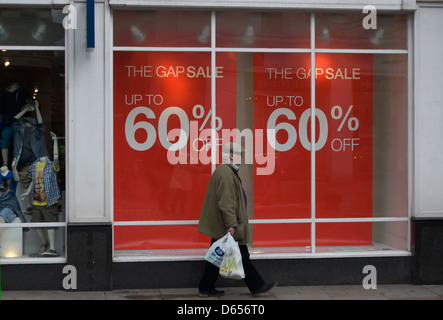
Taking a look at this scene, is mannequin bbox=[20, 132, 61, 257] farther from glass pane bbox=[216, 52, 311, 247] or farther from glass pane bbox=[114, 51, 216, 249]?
glass pane bbox=[216, 52, 311, 247]

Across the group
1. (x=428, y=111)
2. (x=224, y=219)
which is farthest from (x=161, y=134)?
(x=428, y=111)

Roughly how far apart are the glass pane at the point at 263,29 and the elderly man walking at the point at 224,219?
5.75 feet

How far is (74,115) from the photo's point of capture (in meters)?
8.83

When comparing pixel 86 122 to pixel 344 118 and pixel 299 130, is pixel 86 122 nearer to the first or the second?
pixel 299 130

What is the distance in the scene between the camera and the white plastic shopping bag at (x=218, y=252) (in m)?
8.22

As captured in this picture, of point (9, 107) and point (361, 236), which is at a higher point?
point (9, 107)

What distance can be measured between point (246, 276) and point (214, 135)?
2052 mm

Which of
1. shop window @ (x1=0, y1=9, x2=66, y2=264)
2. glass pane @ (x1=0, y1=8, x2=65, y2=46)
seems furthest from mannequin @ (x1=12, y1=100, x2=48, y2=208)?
glass pane @ (x1=0, y1=8, x2=65, y2=46)

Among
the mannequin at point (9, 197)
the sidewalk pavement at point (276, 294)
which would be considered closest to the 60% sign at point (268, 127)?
the mannequin at point (9, 197)

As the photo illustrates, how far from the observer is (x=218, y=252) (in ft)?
27.0

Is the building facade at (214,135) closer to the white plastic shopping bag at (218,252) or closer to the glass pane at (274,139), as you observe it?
the glass pane at (274,139)

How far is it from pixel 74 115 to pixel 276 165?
289cm

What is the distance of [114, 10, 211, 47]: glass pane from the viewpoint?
9211 mm

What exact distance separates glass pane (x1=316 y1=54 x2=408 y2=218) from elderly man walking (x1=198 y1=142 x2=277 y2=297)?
5.06 ft
